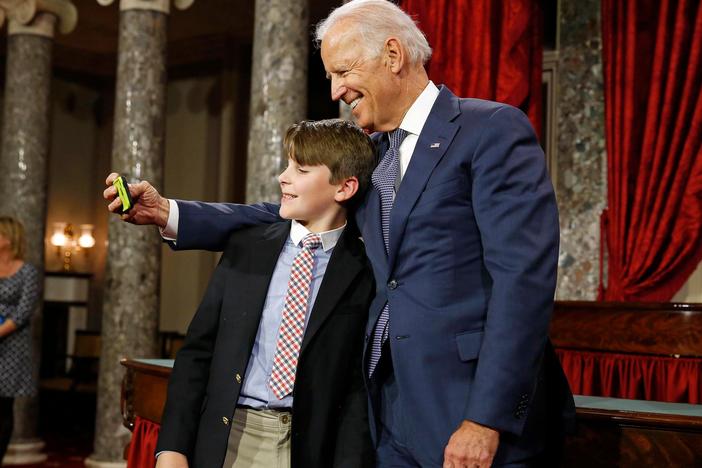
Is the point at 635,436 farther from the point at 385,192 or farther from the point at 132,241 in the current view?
the point at 132,241

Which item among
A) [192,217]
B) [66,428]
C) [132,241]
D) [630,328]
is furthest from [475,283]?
[66,428]

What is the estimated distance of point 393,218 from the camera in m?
1.88

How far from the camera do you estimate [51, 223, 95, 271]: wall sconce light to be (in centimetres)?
1142

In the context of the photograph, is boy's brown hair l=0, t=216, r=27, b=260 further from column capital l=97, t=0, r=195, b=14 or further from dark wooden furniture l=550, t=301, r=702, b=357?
dark wooden furniture l=550, t=301, r=702, b=357

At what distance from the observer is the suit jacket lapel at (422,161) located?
6.12 ft

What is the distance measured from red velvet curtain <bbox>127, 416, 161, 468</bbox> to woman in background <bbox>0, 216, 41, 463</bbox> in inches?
83.9

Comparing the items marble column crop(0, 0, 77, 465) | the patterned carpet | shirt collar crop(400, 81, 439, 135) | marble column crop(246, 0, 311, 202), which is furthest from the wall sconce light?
shirt collar crop(400, 81, 439, 135)

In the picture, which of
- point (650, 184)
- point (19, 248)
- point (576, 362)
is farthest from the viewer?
point (19, 248)

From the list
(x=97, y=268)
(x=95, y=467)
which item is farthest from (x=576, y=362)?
(x=97, y=268)

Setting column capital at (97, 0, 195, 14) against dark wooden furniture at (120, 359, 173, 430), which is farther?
column capital at (97, 0, 195, 14)

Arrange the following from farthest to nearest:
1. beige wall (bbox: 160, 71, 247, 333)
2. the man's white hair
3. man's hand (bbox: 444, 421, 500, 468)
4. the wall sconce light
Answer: the wall sconce light → beige wall (bbox: 160, 71, 247, 333) → the man's white hair → man's hand (bbox: 444, 421, 500, 468)

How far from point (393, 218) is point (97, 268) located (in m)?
10.4

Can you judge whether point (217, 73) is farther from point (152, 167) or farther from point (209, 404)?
point (209, 404)

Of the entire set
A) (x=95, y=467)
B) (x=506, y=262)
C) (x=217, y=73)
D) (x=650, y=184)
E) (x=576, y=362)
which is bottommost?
(x=95, y=467)
